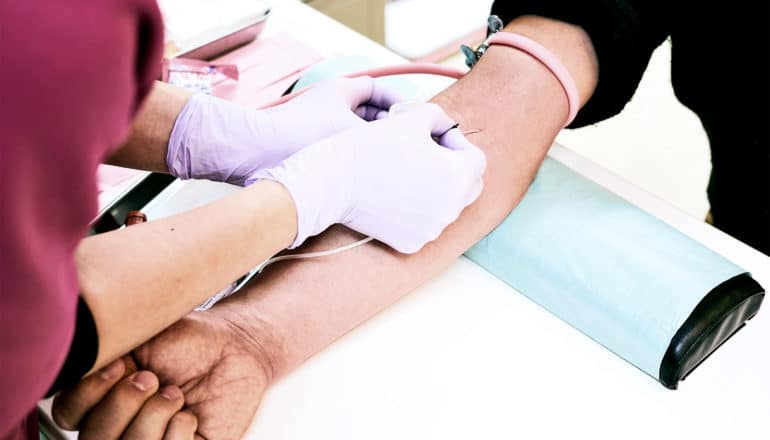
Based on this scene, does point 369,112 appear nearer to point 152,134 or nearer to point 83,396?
point 152,134

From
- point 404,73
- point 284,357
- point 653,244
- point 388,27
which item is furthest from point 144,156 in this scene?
point 388,27

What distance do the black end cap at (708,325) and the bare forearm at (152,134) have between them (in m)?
0.69

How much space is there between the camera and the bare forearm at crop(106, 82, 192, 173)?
3.00ft

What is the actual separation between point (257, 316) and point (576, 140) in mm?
1578

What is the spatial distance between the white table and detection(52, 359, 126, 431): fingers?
18cm

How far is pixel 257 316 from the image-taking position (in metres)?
0.83

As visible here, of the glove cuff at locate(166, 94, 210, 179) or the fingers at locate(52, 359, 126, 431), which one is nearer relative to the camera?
the fingers at locate(52, 359, 126, 431)

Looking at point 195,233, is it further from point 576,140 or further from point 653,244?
point 576,140

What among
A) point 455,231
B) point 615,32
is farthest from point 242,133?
point 615,32

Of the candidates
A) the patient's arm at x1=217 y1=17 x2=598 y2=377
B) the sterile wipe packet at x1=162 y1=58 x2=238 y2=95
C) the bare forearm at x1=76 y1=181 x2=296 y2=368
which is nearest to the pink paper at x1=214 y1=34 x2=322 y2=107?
the sterile wipe packet at x1=162 y1=58 x2=238 y2=95

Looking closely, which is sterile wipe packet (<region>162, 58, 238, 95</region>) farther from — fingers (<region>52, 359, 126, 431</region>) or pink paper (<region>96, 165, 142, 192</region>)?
fingers (<region>52, 359, 126, 431</region>)

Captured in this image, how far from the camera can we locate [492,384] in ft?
2.72

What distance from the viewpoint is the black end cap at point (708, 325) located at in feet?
2.67

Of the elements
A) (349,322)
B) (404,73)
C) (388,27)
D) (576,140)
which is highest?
(404,73)
